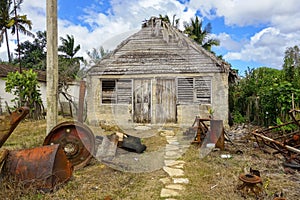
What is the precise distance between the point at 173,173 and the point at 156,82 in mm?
5619

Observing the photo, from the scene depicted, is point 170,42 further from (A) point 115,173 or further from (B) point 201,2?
(A) point 115,173

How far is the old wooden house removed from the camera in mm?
8625

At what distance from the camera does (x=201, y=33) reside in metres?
20.2

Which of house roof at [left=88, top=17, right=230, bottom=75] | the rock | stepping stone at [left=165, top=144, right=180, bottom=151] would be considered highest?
house roof at [left=88, top=17, right=230, bottom=75]

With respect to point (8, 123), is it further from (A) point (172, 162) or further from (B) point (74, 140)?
(A) point (172, 162)

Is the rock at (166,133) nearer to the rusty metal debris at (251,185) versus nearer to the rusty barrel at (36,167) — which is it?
the rusty metal debris at (251,185)

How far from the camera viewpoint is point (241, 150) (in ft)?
17.5

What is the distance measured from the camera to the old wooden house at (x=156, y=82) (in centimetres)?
862

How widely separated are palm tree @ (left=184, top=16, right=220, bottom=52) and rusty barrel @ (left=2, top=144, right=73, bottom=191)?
1833cm

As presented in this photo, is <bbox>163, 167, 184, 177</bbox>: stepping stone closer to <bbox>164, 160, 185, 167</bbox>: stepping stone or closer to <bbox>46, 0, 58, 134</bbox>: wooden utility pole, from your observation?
<bbox>164, 160, 185, 167</bbox>: stepping stone

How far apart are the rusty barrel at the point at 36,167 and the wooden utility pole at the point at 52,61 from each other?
4.94 ft

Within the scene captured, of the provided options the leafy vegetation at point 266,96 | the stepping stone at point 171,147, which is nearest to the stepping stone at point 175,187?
the stepping stone at point 171,147

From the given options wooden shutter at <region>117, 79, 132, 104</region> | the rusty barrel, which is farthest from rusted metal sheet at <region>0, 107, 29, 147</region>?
wooden shutter at <region>117, 79, 132, 104</region>

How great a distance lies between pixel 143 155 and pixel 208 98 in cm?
460
